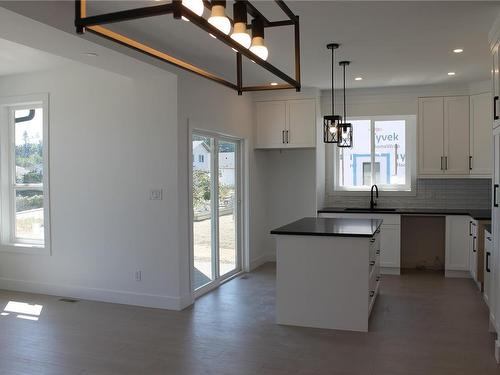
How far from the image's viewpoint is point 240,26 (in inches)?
67.7

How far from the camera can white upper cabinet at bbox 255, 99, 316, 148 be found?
657cm

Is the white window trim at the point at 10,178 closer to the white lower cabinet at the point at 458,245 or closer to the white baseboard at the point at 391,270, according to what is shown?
the white baseboard at the point at 391,270

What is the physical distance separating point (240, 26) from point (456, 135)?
5.45m

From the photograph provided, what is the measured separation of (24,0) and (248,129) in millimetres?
3969

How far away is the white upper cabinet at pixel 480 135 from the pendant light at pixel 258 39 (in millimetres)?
5150

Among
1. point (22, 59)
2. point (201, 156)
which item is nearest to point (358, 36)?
point (201, 156)

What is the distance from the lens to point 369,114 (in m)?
6.73

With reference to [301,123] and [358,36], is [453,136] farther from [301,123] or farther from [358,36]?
[358,36]

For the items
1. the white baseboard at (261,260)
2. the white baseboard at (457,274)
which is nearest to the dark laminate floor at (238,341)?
the white baseboard at (457,274)

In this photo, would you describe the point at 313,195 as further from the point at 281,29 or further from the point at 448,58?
the point at 281,29

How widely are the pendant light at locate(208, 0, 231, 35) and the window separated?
584 cm

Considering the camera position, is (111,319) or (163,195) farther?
(163,195)

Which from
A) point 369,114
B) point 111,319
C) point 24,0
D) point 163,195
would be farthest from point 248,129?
point 24,0

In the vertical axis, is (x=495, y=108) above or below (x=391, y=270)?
above
